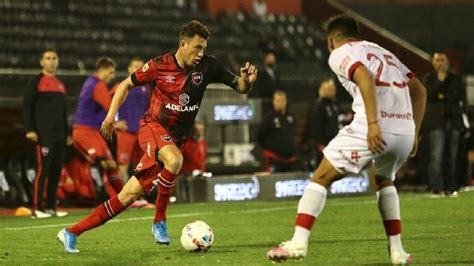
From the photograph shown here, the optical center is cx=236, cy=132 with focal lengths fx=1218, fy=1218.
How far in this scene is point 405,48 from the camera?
28062 millimetres

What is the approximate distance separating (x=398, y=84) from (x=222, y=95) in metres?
14.4

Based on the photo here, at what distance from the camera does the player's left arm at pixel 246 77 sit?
411 inches

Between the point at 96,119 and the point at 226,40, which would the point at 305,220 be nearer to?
the point at 96,119

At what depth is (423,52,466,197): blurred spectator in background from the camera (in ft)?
60.0

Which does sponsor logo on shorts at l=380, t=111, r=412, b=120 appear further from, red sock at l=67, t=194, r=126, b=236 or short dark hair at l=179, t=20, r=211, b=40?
red sock at l=67, t=194, r=126, b=236

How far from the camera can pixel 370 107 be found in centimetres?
837

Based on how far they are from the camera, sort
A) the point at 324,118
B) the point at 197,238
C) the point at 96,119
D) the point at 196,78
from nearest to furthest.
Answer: the point at 197,238
the point at 196,78
the point at 96,119
the point at 324,118

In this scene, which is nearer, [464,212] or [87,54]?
[464,212]

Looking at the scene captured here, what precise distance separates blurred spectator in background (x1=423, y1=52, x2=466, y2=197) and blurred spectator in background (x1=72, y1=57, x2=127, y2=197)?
485 centimetres

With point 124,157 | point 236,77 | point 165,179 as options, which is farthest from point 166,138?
point 124,157

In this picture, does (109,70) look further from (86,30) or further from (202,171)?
(86,30)

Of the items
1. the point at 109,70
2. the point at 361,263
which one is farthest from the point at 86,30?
the point at 361,263

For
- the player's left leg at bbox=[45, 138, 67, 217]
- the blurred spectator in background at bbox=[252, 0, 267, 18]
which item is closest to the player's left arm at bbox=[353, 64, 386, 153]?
the player's left leg at bbox=[45, 138, 67, 217]

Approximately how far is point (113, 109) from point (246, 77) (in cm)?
118
